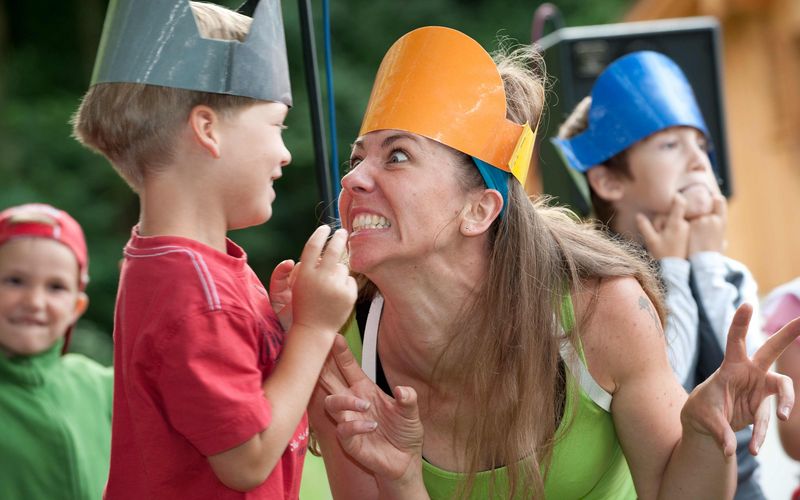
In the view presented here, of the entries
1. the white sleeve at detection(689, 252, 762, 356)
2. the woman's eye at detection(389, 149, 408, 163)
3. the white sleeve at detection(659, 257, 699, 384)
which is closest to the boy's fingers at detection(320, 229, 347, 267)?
the woman's eye at detection(389, 149, 408, 163)

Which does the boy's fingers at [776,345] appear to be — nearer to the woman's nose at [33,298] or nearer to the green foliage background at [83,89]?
the woman's nose at [33,298]

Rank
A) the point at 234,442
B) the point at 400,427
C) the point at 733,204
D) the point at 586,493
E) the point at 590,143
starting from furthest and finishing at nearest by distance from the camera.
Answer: the point at 733,204 → the point at 590,143 → the point at 586,493 → the point at 400,427 → the point at 234,442

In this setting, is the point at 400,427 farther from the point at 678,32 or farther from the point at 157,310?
the point at 678,32

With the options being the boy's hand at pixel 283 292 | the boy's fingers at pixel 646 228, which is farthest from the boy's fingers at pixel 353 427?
the boy's fingers at pixel 646 228

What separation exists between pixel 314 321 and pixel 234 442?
0.26m

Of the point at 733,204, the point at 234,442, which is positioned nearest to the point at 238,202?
the point at 234,442

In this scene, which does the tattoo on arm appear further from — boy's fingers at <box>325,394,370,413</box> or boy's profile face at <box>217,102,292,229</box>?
boy's profile face at <box>217,102,292,229</box>

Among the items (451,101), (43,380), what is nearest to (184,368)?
(451,101)

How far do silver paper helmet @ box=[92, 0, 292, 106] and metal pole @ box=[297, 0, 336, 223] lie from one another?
424 mm

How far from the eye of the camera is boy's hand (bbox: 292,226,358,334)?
179 cm

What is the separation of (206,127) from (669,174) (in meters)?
1.50

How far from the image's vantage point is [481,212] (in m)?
2.15

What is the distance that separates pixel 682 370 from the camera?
2586 millimetres

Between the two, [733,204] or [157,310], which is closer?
[157,310]
